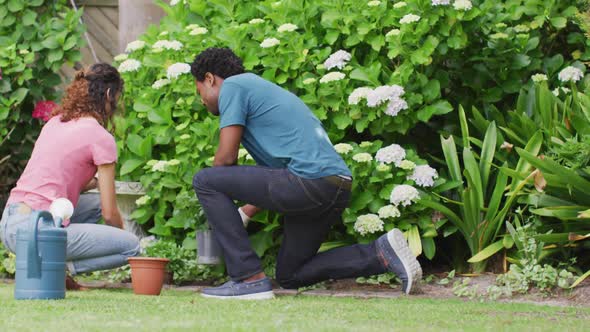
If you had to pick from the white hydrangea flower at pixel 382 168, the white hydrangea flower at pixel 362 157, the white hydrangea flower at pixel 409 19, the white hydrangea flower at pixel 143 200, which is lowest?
the white hydrangea flower at pixel 143 200

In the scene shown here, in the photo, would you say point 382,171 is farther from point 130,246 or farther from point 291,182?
point 130,246

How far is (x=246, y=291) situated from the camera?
4.47 meters

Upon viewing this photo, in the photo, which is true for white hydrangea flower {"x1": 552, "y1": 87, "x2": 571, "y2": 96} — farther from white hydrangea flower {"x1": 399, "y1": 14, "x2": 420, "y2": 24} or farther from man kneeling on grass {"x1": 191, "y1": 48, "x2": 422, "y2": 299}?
man kneeling on grass {"x1": 191, "y1": 48, "x2": 422, "y2": 299}

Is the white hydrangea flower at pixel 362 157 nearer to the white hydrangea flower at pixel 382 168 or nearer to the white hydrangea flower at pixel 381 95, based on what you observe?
the white hydrangea flower at pixel 382 168

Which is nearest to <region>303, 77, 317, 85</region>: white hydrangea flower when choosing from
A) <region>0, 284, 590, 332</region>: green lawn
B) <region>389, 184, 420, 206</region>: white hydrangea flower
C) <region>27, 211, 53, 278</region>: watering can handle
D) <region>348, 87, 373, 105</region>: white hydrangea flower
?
<region>348, 87, 373, 105</region>: white hydrangea flower

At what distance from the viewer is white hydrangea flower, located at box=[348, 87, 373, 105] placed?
5258 mm

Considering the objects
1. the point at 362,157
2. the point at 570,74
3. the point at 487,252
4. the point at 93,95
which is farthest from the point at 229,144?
the point at 570,74

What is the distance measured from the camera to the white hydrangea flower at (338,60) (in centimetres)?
543

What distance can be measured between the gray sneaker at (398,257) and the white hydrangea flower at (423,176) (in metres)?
0.61

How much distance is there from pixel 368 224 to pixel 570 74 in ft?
5.27

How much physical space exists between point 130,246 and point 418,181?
162 cm

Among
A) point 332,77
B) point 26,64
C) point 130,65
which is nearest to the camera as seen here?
point 332,77

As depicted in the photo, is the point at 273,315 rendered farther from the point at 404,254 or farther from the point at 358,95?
the point at 358,95

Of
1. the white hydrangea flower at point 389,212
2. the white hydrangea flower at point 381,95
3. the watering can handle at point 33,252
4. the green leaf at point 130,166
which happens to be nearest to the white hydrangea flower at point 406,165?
the white hydrangea flower at point 389,212
